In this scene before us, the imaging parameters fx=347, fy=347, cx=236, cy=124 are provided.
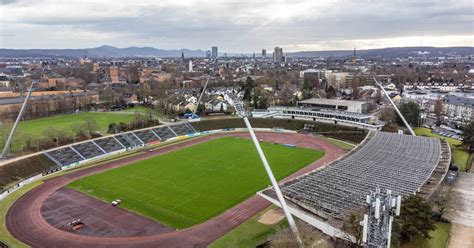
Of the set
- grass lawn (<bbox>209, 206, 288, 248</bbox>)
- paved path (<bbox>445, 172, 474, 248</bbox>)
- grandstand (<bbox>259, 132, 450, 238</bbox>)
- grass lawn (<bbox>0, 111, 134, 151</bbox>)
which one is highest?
grandstand (<bbox>259, 132, 450, 238</bbox>)

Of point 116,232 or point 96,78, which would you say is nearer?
point 116,232

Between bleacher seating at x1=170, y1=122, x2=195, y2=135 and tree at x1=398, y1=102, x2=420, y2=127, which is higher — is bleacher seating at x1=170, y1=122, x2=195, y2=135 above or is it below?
below

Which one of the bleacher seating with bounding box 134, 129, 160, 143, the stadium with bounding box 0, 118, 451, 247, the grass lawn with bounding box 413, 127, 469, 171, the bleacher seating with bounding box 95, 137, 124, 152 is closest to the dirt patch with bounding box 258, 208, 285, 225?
the stadium with bounding box 0, 118, 451, 247

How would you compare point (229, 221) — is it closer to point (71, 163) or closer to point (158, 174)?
point (158, 174)

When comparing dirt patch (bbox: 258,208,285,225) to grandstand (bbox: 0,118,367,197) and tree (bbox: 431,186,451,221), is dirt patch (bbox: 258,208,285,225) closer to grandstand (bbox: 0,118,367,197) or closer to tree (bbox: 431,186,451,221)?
tree (bbox: 431,186,451,221)

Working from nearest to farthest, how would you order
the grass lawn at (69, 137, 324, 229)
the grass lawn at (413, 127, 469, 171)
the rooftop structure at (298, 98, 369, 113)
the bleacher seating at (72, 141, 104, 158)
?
the grass lawn at (69, 137, 324, 229) → the grass lawn at (413, 127, 469, 171) → the bleacher seating at (72, 141, 104, 158) → the rooftop structure at (298, 98, 369, 113)

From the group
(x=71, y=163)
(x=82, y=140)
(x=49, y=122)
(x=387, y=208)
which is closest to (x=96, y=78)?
(x=49, y=122)

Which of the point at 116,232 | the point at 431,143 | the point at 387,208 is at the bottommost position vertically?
the point at 116,232
